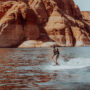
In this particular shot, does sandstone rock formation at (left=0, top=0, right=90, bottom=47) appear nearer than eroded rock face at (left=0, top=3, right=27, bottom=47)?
No

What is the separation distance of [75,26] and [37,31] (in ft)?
64.5

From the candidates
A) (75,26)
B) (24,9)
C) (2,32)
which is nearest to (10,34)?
(2,32)

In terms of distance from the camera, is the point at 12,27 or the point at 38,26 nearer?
the point at 12,27

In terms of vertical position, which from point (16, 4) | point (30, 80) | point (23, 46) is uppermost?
point (16, 4)

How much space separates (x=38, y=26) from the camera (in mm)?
99438

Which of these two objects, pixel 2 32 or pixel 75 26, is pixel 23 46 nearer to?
pixel 2 32

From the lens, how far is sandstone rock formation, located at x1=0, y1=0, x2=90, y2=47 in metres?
88.1

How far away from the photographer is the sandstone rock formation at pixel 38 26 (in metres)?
88.1

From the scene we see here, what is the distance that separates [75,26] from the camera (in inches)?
4257

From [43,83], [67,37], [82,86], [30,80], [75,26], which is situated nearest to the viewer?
[82,86]

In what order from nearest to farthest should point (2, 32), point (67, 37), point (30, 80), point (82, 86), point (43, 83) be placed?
point (82, 86) → point (43, 83) → point (30, 80) → point (2, 32) → point (67, 37)

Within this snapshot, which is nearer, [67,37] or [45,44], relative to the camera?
[45,44]

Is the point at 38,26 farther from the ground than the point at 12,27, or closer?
closer

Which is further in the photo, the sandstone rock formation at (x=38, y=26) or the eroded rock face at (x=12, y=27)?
the sandstone rock formation at (x=38, y=26)
